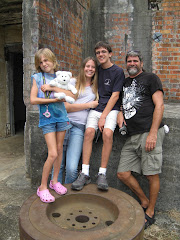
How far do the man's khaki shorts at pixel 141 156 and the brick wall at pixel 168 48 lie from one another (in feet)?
10.8

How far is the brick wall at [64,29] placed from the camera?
398 cm

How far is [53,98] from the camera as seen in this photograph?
255 cm

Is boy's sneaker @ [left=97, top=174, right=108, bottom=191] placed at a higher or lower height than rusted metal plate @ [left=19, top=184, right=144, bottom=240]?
higher

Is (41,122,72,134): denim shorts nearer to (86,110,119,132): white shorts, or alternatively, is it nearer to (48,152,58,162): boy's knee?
(48,152,58,162): boy's knee

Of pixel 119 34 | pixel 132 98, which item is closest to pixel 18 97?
pixel 119 34

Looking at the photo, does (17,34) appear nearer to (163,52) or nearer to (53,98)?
(163,52)

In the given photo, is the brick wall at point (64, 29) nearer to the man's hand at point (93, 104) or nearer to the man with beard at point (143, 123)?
the man's hand at point (93, 104)

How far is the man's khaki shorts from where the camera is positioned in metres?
2.73

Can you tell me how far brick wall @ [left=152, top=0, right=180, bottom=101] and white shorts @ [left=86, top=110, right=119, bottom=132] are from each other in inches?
131

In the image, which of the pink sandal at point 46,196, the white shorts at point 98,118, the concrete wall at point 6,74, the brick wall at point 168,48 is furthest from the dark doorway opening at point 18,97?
the pink sandal at point 46,196

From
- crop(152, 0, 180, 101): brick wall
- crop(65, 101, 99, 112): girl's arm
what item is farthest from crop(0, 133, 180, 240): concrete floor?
crop(152, 0, 180, 101): brick wall

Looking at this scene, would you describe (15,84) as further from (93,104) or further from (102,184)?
(102,184)

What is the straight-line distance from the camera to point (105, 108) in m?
2.90

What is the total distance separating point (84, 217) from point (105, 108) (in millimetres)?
1330
